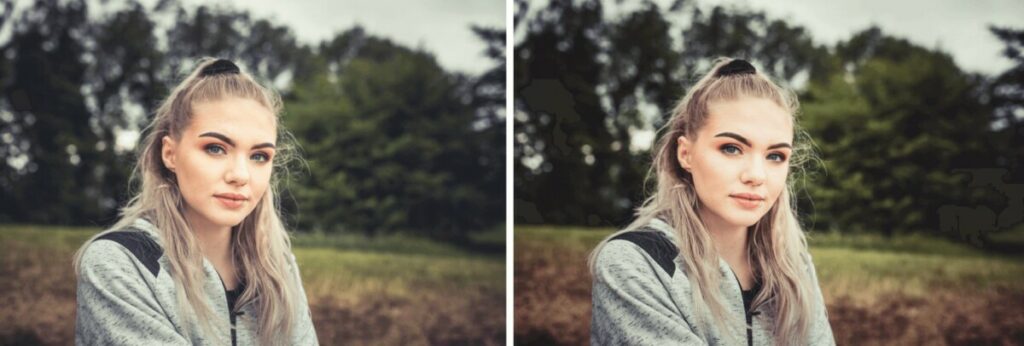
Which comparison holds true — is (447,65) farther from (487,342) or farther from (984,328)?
(984,328)

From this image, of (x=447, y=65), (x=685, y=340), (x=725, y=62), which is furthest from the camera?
(x=447, y=65)

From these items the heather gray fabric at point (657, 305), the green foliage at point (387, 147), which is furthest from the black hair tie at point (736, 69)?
the green foliage at point (387, 147)

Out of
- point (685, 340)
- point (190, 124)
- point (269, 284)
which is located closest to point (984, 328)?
point (685, 340)

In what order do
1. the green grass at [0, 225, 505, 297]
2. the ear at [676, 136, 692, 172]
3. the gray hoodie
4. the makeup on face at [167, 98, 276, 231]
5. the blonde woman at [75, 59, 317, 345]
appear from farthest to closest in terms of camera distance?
the green grass at [0, 225, 505, 297] → the ear at [676, 136, 692, 172] → the makeup on face at [167, 98, 276, 231] → the blonde woman at [75, 59, 317, 345] → the gray hoodie

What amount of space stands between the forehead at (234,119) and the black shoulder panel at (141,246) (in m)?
0.50

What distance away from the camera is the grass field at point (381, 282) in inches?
205

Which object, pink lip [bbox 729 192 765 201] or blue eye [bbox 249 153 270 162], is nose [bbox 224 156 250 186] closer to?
blue eye [bbox 249 153 270 162]

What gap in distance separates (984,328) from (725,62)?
5.46 feet

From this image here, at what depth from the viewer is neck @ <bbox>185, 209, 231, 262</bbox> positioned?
5.19m

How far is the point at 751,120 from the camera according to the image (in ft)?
17.7

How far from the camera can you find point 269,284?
5.38 m

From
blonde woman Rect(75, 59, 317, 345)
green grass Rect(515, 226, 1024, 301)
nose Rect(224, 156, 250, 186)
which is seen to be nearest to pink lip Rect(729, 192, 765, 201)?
green grass Rect(515, 226, 1024, 301)

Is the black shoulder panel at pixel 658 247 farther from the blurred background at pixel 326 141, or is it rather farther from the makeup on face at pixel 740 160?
the blurred background at pixel 326 141

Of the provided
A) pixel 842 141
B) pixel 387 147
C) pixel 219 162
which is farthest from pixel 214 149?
pixel 842 141
